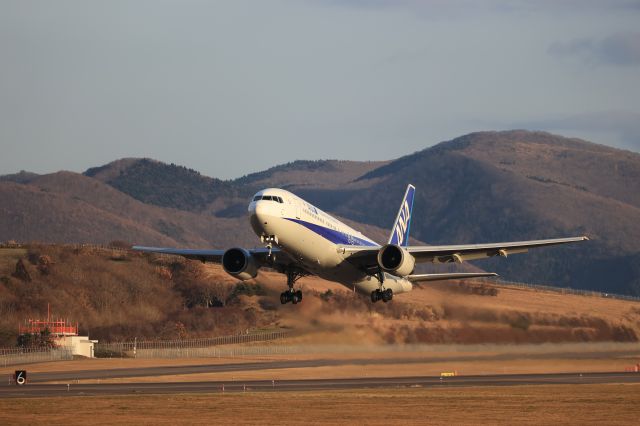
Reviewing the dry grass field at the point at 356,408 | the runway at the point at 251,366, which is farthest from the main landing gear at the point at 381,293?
the runway at the point at 251,366

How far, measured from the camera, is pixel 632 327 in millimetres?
89812

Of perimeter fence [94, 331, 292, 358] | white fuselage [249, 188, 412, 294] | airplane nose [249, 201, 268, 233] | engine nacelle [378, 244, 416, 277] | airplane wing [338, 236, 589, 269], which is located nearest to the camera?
airplane nose [249, 201, 268, 233]

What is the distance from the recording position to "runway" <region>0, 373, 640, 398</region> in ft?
191

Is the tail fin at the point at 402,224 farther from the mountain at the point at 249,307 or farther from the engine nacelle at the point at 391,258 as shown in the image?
the engine nacelle at the point at 391,258

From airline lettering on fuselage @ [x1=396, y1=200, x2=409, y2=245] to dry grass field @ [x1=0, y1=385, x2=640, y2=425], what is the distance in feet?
58.7

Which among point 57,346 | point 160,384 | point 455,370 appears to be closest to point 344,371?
point 455,370

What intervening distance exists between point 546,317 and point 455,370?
12.4m

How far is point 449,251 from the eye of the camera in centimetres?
6084

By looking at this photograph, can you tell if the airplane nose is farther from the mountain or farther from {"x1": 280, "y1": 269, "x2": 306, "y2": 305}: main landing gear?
the mountain

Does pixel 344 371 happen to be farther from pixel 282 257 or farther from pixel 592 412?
pixel 592 412

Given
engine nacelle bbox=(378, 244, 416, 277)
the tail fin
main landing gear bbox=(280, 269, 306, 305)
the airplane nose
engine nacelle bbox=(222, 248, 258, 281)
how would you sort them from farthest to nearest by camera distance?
1. the tail fin
2. main landing gear bbox=(280, 269, 306, 305)
3. engine nacelle bbox=(222, 248, 258, 281)
4. engine nacelle bbox=(378, 244, 416, 277)
5. the airplane nose

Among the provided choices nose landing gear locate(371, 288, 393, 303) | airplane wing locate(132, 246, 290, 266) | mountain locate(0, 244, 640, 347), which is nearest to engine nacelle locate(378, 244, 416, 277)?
nose landing gear locate(371, 288, 393, 303)

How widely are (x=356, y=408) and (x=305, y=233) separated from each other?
9.90m

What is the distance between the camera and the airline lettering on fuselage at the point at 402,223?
243 feet
